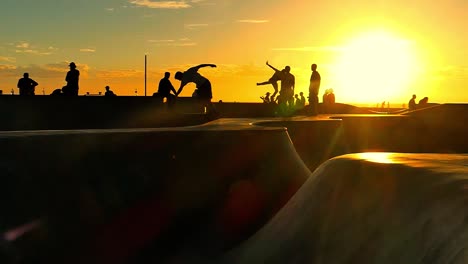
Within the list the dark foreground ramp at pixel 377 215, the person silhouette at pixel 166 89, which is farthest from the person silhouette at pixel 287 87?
the dark foreground ramp at pixel 377 215

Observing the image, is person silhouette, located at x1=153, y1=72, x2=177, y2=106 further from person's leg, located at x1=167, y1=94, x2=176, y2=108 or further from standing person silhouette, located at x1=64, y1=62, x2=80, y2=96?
standing person silhouette, located at x1=64, y1=62, x2=80, y2=96

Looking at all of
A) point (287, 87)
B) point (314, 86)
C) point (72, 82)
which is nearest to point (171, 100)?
point (72, 82)

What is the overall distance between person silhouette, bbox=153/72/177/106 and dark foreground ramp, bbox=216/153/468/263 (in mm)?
14397

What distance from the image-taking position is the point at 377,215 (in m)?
3.37

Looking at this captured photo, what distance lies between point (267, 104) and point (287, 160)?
18.3m

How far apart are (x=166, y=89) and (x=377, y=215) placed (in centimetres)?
1621

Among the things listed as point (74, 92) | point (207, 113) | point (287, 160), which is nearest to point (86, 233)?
point (287, 160)

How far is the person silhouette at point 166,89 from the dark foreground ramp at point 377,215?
14.4 meters

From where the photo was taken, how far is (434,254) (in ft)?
8.52

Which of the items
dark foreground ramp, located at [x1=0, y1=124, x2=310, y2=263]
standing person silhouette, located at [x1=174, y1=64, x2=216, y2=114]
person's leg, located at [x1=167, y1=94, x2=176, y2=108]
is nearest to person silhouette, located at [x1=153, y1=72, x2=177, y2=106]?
person's leg, located at [x1=167, y1=94, x2=176, y2=108]

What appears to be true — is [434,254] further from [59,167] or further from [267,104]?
[267,104]

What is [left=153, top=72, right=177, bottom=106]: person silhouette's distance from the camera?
19.0 m

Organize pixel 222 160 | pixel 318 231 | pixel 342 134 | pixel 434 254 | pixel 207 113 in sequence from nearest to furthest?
1. pixel 434 254
2. pixel 318 231
3. pixel 222 160
4. pixel 342 134
5. pixel 207 113

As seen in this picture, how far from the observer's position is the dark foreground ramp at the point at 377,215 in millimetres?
2707
